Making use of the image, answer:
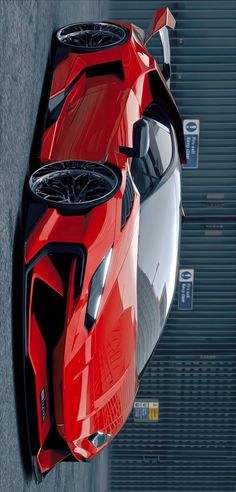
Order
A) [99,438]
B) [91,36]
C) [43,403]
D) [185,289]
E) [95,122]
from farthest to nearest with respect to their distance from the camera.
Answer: [185,289] < [91,36] < [95,122] < [99,438] < [43,403]

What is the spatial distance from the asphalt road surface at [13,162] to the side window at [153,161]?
1.93 ft

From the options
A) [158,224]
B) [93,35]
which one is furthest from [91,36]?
[158,224]

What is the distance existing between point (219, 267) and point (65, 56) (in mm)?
5239

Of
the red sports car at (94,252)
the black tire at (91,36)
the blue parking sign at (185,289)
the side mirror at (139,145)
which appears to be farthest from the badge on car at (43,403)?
the blue parking sign at (185,289)

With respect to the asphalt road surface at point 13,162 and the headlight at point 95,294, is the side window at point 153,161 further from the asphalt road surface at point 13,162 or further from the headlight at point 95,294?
the headlight at point 95,294

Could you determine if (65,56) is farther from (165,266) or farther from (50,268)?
(50,268)

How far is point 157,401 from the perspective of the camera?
1051cm

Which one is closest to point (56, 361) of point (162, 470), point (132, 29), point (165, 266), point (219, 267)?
point (165, 266)

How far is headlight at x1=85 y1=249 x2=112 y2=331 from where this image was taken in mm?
3916

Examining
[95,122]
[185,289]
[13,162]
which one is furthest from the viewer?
[185,289]

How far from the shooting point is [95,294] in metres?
3.94

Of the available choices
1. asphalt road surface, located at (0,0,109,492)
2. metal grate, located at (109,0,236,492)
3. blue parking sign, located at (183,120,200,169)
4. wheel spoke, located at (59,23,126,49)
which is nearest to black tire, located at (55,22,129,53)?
wheel spoke, located at (59,23,126,49)

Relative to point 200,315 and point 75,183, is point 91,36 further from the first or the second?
point 200,315

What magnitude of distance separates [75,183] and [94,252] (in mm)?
499
